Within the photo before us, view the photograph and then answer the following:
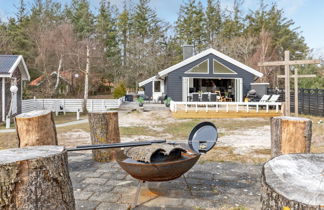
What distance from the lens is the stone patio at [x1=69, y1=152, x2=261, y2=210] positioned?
289 centimetres

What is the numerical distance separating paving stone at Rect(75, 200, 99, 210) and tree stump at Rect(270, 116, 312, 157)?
2848mm

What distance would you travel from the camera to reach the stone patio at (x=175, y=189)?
289cm

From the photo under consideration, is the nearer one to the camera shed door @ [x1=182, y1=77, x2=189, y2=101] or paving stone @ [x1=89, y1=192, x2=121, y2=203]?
paving stone @ [x1=89, y1=192, x2=121, y2=203]

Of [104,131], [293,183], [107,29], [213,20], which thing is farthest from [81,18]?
[293,183]

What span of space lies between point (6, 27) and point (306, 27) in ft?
121

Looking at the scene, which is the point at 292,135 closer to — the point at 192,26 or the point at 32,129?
the point at 32,129

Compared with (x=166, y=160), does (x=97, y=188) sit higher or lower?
lower

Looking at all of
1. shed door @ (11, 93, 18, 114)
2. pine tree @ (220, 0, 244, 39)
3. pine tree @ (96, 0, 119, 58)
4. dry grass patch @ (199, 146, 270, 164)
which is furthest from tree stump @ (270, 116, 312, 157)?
pine tree @ (96, 0, 119, 58)

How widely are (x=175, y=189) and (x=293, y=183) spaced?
231 cm

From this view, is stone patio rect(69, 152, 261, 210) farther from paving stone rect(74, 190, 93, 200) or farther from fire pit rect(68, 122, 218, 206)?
fire pit rect(68, 122, 218, 206)

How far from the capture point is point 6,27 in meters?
28.1

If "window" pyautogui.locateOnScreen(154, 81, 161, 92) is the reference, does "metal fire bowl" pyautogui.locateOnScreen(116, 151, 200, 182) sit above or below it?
below

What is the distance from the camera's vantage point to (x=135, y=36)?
1334 inches

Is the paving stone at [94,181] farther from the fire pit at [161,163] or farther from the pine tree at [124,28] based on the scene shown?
the pine tree at [124,28]
